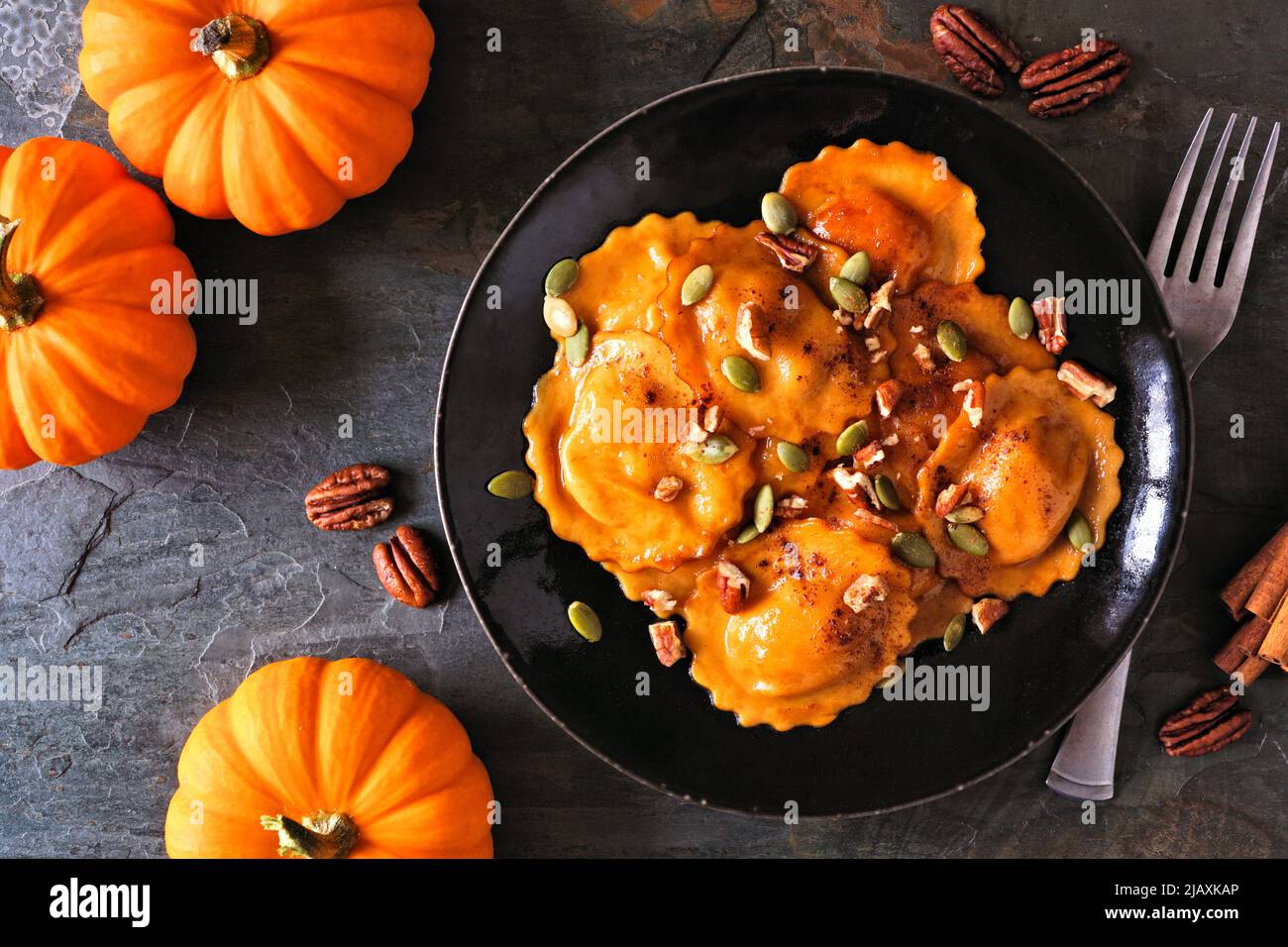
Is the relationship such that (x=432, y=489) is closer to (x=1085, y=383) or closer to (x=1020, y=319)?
(x=1020, y=319)

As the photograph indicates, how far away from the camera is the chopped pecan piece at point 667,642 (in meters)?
2.42

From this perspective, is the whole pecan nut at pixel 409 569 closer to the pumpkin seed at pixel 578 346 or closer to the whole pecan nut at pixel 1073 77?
the pumpkin seed at pixel 578 346

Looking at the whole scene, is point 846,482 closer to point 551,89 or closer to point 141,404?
point 551,89

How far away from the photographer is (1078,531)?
7.97ft

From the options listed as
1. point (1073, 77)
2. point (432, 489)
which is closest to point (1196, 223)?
point (1073, 77)

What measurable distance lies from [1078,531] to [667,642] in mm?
1032

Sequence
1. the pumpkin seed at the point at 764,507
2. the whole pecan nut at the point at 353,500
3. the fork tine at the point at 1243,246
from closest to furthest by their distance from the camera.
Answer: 1. the pumpkin seed at the point at 764,507
2. the fork tine at the point at 1243,246
3. the whole pecan nut at the point at 353,500

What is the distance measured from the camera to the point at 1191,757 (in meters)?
2.77

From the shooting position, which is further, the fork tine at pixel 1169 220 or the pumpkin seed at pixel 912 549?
the fork tine at pixel 1169 220

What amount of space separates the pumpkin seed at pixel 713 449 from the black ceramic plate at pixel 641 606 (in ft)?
1.29

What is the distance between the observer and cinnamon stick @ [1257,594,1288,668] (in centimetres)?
262

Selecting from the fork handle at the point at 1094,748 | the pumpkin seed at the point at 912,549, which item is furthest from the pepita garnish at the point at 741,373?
the fork handle at the point at 1094,748

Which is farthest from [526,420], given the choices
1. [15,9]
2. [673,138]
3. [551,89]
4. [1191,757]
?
[1191,757]
